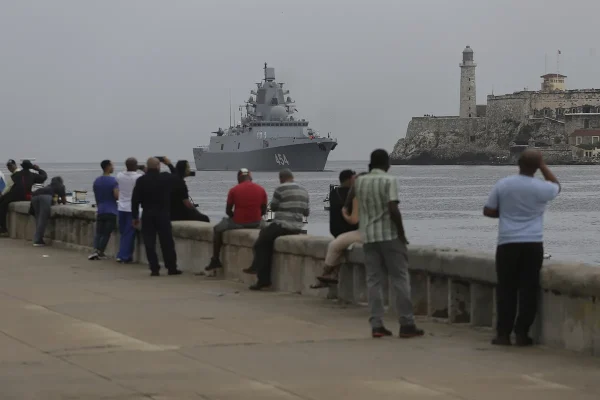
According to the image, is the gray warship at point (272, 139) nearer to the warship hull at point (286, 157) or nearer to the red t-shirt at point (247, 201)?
the warship hull at point (286, 157)

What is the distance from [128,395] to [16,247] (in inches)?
506

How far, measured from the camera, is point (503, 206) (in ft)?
29.3

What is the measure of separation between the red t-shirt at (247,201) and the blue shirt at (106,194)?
313 cm

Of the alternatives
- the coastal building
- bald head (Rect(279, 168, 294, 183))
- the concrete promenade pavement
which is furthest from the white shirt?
the coastal building

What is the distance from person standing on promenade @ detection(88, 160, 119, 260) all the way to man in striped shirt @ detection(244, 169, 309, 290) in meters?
4.22

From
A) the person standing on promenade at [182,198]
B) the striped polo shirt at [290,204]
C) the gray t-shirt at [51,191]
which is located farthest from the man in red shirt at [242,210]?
the gray t-shirt at [51,191]

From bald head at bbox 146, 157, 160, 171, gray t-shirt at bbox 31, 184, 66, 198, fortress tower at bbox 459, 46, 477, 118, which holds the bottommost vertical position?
gray t-shirt at bbox 31, 184, 66, 198

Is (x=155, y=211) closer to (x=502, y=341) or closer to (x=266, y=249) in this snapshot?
→ (x=266, y=249)

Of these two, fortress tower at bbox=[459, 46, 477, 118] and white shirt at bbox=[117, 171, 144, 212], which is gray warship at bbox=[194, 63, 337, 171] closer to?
fortress tower at bbox=[459, 46, 477, 118]

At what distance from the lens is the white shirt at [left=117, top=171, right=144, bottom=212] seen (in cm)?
1596

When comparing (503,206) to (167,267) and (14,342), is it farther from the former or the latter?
(167,267)

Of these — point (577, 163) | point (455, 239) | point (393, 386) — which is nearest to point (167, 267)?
point (393, 386)

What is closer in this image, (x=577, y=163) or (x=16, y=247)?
(x=16, y=247)

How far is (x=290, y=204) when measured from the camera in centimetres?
1245
